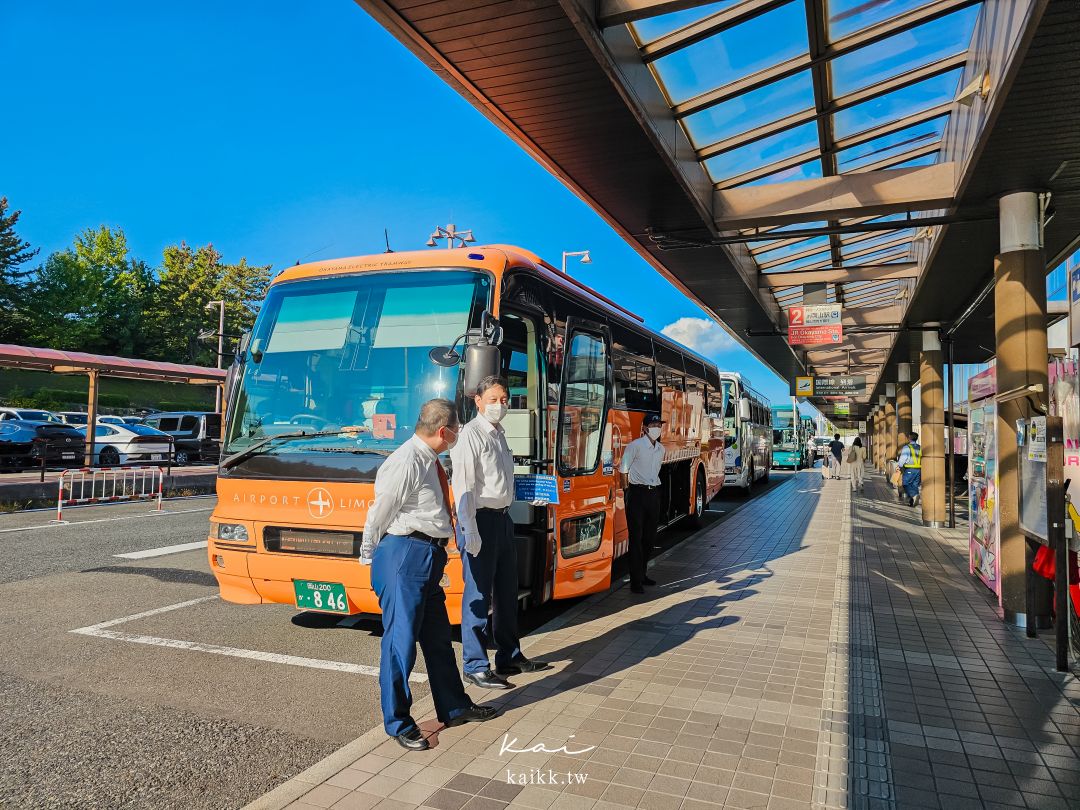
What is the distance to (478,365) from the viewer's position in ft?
16.0

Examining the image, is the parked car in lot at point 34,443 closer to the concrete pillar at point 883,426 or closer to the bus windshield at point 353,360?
the bus windshield at point 353,360

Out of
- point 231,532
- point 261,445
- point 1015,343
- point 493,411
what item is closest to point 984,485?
point 1015,343

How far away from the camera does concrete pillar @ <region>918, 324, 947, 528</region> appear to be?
1383 cm

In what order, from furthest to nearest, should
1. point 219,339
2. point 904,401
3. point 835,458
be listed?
point 835,458, point 904,401, point 219,339

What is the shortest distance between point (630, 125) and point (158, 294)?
194 feet

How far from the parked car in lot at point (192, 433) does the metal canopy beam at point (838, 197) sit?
23.1 metres

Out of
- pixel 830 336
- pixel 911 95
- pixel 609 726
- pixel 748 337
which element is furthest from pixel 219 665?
pixel 748 337

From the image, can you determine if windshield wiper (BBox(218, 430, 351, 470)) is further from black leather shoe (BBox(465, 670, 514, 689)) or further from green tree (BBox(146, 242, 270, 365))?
green tree (BBox(146, 242, 270, 365))

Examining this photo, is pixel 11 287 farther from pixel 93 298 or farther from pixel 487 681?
pixel 487 681

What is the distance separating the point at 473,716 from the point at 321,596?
1691mm

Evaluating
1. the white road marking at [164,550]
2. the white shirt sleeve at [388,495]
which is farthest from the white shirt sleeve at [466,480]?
the white road marking at [164,550]

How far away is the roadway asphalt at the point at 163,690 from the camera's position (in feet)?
11.6

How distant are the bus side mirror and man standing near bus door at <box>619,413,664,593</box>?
10.3 ft

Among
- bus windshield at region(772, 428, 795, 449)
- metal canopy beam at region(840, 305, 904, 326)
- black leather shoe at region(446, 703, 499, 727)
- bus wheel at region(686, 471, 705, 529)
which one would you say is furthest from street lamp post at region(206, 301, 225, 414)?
bus windshield at region(772, 428, 795, 449)
